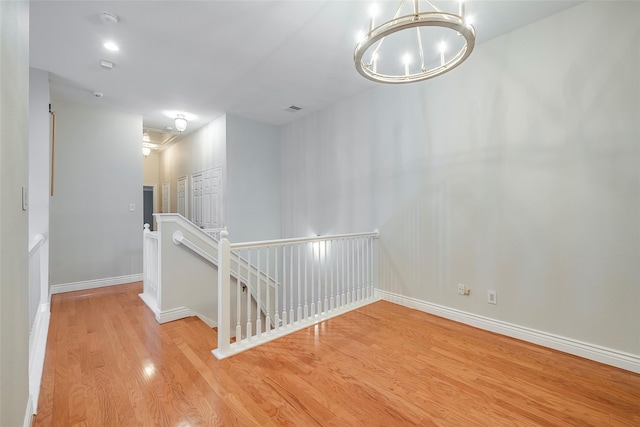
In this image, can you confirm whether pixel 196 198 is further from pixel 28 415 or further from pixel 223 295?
pixel 28 415

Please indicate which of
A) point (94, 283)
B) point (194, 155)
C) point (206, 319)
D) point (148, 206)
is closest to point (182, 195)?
point (194, 155)

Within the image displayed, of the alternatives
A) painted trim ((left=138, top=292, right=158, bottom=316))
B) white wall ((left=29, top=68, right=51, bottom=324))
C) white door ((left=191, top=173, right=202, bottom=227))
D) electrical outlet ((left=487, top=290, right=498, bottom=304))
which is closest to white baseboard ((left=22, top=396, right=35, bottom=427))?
painted trim ((left=138, top=292, right=158, bottom=316))

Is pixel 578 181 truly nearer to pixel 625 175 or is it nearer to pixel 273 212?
pixel 625 175

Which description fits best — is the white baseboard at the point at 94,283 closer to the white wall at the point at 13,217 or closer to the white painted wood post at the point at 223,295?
the white painted wood post at the point at 223,295

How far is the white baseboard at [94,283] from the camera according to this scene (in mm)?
4095

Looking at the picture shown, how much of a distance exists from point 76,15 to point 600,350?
5134 mm

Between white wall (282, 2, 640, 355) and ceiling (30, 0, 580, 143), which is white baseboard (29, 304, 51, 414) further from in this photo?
white wall (282, 2, 640, 355)

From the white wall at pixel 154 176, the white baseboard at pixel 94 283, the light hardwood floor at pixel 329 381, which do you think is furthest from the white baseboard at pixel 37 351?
the white wall at pixel 154 176

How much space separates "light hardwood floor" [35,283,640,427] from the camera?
1653mm

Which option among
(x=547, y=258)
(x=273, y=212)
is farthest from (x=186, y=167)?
(x=547, y=258)

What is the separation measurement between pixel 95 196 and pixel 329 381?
4604 mm

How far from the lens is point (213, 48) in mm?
2908

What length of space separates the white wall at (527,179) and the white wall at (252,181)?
86.2 inches

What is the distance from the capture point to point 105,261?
14.7 ft
